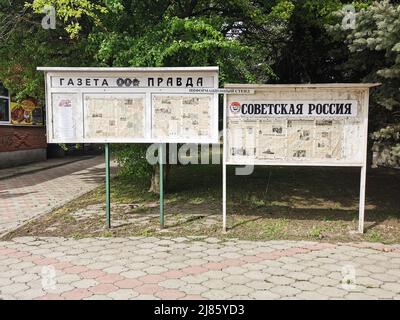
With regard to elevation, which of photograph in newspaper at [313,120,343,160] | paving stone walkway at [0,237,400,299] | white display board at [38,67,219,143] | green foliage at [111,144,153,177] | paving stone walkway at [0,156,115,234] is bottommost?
paving stone walkway at [0,237,400,299]

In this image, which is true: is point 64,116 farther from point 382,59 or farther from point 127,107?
point 382,59

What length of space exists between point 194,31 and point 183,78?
1322mm

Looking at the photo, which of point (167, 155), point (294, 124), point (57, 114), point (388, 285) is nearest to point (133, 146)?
point (167, 155)

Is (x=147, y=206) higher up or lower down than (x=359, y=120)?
lower down

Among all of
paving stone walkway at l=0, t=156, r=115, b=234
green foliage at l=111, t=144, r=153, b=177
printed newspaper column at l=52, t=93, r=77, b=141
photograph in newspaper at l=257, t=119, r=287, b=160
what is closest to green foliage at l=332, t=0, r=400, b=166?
photograph in newspaper at l=257, t=119, r=287, b=160

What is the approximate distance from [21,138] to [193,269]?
1369 cm

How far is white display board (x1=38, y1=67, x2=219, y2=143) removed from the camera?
20.1 feet

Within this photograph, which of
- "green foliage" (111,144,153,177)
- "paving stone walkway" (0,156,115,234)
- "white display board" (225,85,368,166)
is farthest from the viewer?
"green foliage" (111,144,153,177)

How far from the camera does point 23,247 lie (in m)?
5.52

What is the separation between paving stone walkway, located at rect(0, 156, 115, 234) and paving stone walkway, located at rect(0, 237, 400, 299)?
1760 mm

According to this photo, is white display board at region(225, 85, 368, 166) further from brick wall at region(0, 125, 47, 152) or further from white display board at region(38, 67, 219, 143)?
brick wall at region(0, 125, 47, 152)

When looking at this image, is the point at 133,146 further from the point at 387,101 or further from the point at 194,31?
the point at 387,101

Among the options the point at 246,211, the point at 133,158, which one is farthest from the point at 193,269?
the point at 133,158

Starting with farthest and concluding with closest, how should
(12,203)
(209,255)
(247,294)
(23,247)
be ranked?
(12,203) → (23,247) → (209,255) → (247,294)
